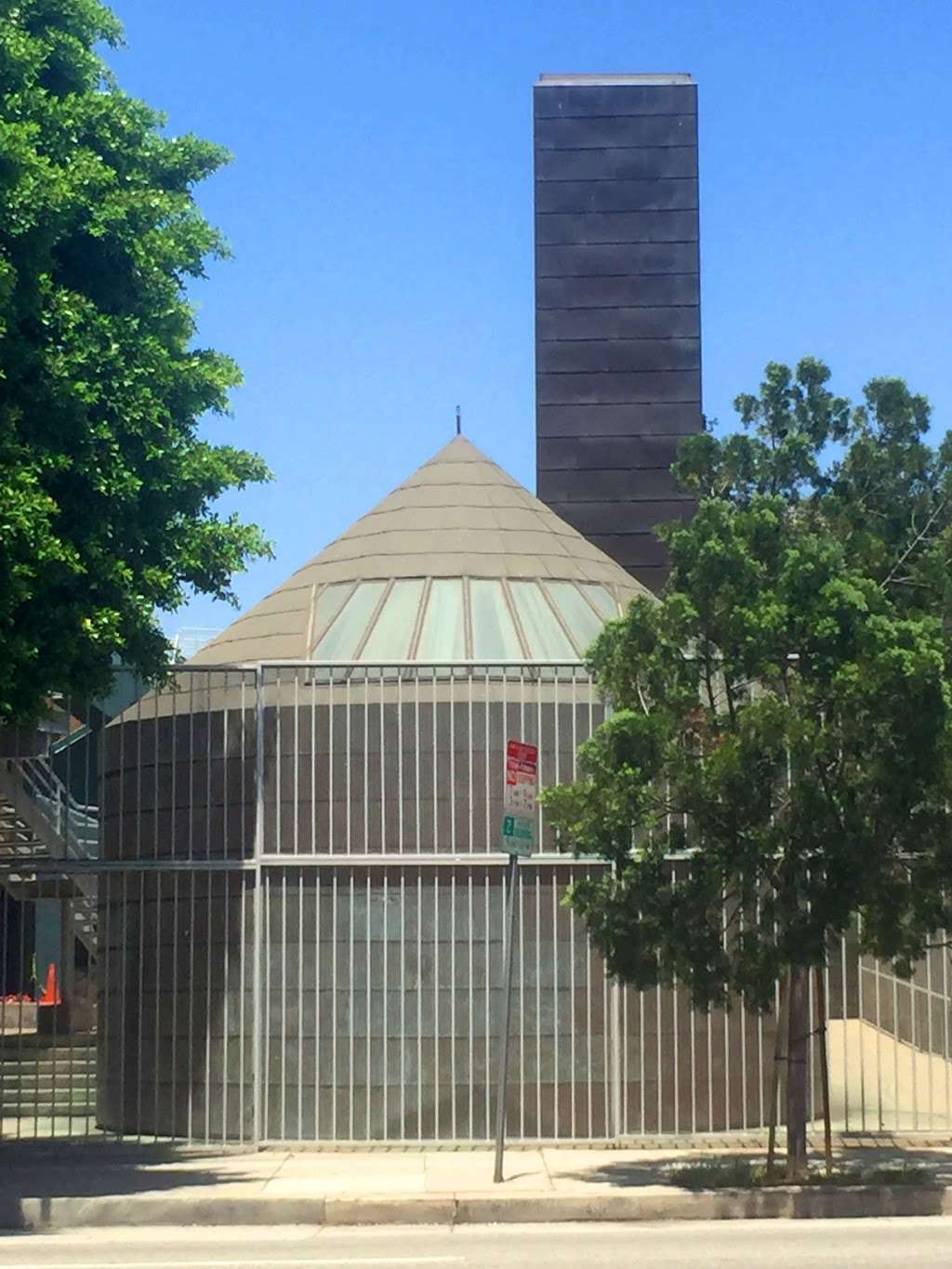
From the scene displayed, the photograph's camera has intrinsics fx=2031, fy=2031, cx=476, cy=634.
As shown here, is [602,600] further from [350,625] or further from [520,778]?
[520,778]

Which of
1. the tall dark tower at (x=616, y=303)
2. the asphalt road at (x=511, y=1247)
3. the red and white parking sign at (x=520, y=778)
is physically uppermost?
the tall dark tower at (x=616, y=303)

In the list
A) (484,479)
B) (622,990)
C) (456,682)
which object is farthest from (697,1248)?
(484,479)

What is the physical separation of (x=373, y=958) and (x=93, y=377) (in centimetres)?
581

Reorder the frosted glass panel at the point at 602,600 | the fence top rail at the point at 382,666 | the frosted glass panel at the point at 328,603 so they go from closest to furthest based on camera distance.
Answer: the fence top rail at the point at 382,666 < the frosted glass panel at the point at 328,603 < the frosted glass panel at the point at 602,600

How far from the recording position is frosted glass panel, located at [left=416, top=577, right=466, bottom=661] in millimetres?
22031

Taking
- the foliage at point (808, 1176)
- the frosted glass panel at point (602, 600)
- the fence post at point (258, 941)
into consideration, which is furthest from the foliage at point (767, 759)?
the frosted glass panel at point (602, 600)

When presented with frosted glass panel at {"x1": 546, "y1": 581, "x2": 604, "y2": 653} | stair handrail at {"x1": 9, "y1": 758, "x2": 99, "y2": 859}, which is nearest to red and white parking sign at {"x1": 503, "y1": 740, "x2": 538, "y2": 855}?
stair handrail at {"x1": 9, "y1": 758, "x2": 99, "y2": 859}

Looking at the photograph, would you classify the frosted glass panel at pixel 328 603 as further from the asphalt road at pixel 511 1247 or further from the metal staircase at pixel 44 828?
the asphalt road at pixel 511 1247

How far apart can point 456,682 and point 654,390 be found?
200 ft

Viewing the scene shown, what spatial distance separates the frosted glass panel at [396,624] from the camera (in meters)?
22.2

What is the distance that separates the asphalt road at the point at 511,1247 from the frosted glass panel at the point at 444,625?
8.65 meters

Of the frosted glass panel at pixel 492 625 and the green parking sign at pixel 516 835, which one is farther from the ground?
the frosted glass panel at pixel 492 625

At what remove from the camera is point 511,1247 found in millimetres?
13047

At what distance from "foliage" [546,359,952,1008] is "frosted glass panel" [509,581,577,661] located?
19.5 feet
